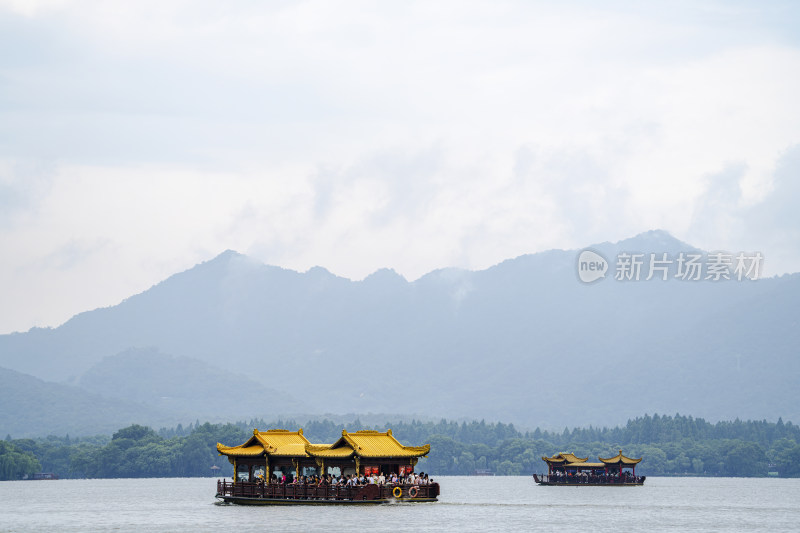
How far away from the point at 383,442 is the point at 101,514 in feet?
81.5

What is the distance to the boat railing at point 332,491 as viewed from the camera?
84.2 metres

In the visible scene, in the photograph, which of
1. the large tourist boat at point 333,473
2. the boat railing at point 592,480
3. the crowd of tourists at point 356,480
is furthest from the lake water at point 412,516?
the boat railing at point 592,480

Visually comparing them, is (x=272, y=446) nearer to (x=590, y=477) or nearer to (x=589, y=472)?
(x=590, y=477)

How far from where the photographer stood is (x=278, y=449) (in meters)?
90.9

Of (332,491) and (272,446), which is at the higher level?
(272,446)

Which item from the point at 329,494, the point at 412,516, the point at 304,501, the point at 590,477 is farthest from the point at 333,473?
the point at 590,477

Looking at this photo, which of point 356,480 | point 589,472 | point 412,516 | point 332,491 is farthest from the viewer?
point 589,472

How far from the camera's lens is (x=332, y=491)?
85.0 meters

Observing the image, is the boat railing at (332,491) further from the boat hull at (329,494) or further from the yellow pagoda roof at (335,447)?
the yellow pagoda roof at (335,447)

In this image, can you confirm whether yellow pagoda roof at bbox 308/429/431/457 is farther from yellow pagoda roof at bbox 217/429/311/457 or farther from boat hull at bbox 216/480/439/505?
yellow pagoda roof at bbox 217/429/311/457

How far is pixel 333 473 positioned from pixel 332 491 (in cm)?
241

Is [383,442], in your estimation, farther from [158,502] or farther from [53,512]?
[158,502]

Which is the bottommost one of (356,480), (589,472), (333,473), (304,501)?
(304,501)

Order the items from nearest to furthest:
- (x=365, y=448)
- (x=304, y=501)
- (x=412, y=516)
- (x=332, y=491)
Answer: (x=412, y=516) → (x=332, y=491) → (x=304, y=501) → (x=365, y=448)
